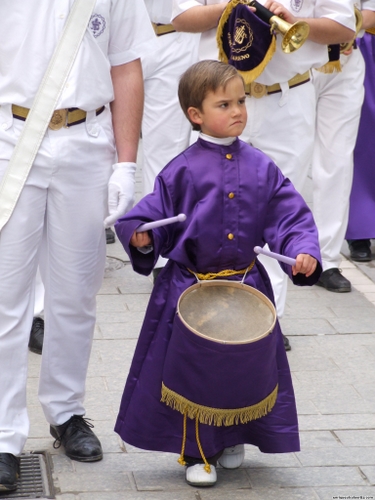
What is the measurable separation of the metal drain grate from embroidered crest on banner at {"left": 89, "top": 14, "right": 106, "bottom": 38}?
5.33 ft

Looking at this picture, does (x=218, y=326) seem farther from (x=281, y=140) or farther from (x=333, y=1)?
(x=333, y=1)

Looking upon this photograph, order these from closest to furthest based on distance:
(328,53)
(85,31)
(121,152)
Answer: (85,31) < (121,152) < (328,53)

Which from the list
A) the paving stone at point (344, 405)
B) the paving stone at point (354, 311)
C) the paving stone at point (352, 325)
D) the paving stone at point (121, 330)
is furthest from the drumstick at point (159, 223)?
the paving stone at point (354, 311)

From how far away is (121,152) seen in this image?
12.7ft

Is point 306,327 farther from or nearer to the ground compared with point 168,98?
nearer to the ground

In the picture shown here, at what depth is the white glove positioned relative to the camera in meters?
3.69

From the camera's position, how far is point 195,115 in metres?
3.83

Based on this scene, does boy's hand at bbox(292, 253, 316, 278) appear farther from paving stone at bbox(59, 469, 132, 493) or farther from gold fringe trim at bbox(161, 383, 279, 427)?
paving stone at bbox(59, 469, 132, 493)

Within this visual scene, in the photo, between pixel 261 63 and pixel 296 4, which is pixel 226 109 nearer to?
pixel 261 63

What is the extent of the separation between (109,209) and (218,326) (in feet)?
1.94

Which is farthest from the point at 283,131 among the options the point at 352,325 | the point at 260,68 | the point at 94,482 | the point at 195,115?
the point at 94,482

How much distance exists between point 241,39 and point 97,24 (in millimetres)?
1451

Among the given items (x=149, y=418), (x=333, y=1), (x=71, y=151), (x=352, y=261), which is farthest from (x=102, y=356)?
(x=352, y=261)

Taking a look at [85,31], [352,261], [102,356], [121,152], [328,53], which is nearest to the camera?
[85,31]
